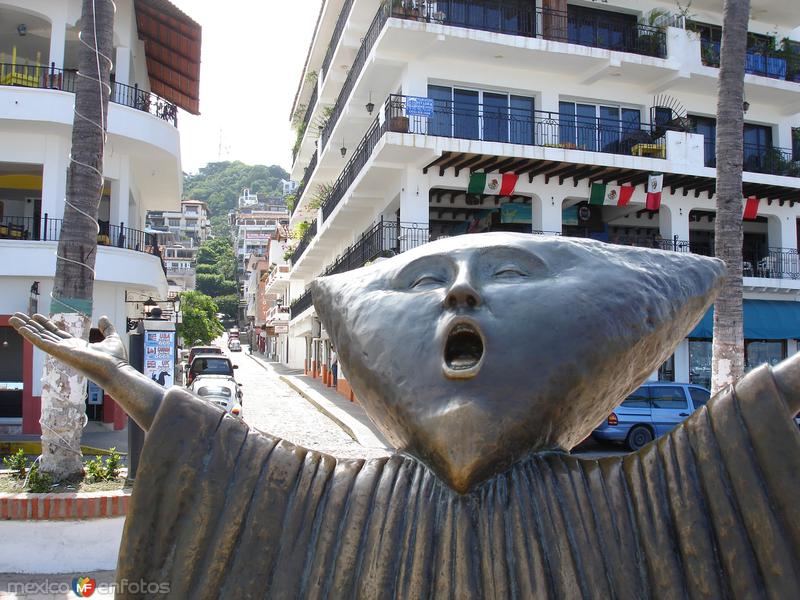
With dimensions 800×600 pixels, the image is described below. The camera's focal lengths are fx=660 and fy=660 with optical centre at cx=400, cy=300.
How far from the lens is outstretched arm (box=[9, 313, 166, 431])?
2203mm

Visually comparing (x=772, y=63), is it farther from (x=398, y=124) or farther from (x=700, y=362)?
(x=398, y=124)

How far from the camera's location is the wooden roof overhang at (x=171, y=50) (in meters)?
15.4

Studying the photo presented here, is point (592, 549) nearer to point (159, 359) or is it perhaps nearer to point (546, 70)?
point (159, 359)

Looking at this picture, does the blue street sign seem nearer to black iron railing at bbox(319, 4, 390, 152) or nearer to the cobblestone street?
black iron railing at bbox(319, 4, 390, 152)

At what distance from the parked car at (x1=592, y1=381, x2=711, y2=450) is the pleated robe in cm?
1099

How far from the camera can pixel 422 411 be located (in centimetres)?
202

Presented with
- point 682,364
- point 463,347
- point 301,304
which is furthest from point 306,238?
point 463,347

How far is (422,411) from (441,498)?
0.26 m

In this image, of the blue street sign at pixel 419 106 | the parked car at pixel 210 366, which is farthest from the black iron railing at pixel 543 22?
the parked car at pixel 210 366

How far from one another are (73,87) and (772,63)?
59.8 feet

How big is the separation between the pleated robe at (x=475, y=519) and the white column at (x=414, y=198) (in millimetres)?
13265

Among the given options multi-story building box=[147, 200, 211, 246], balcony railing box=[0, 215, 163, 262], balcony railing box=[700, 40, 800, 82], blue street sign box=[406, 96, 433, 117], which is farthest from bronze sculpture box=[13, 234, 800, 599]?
multi-story building box=[147, 200, 211, 246]

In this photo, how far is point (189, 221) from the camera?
10756 cm

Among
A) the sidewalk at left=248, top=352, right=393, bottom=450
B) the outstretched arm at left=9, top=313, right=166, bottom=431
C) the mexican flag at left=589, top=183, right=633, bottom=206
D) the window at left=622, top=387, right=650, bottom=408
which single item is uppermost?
the mexican flag at left=589, top=183, right=633, bottom=206
